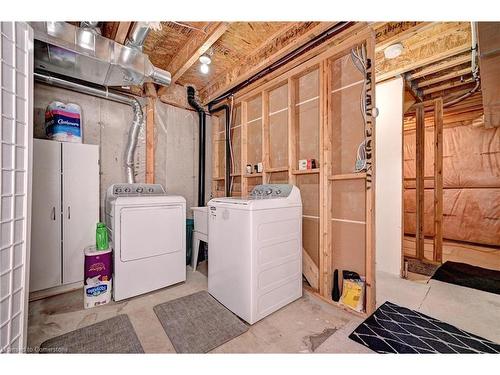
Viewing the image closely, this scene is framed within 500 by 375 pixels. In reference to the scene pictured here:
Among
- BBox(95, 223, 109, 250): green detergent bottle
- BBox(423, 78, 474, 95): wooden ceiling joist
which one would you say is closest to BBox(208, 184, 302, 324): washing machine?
BBox(95, 223, 109, 250): green detergent bottle

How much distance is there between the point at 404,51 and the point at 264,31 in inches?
68.9

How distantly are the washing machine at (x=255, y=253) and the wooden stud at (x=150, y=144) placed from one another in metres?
1.55

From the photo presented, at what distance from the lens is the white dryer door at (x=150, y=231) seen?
2131 mm

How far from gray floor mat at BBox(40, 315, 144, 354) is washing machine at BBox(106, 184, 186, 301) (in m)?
0.43

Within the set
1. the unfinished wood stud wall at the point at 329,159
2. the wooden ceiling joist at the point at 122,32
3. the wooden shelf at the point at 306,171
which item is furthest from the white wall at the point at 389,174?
the wooden ceiling joist at the point at 122,32

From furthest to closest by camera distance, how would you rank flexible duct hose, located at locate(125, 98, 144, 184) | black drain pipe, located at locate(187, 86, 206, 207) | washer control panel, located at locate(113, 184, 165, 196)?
1. black drain pipe, located at locate(187, 86, 206, 207)
2. flexible duct hose, located at locate(125, 98, 144, 184)
3. washer control panel, located at locate(113, 184, 165, 196)

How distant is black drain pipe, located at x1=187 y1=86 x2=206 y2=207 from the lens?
367 centimetres

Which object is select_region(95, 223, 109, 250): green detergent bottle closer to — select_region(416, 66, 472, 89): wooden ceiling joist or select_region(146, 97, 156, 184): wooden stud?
select_region(146, 97, 156, 184): wooden stud

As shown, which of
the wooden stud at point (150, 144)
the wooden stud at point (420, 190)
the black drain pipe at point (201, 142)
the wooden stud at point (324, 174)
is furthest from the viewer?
the black drain pipe at point (201, 142)

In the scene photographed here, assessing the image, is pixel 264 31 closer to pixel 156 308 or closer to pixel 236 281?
pixel 236 281

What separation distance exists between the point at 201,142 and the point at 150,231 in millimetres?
1953

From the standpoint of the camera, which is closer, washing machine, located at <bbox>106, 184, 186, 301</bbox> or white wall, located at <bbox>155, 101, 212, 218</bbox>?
washing machine, located at <bbox>106, 184, 186, 301</bbox>

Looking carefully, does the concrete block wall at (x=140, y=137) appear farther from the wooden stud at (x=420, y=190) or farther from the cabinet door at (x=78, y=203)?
the wooden stud at (x=420, y=190)
